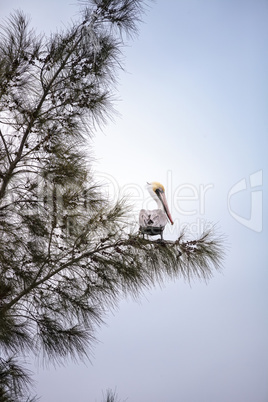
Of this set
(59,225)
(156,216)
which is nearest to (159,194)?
(156,216)

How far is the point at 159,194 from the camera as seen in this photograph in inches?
64.2

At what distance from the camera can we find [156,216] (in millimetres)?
1545

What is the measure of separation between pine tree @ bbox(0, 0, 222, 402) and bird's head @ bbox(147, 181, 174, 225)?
115 millimetres

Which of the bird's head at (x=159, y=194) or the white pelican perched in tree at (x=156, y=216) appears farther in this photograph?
the bird's head at (x=159, y=194)

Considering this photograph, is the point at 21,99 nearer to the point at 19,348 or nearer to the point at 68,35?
the point at 68,35

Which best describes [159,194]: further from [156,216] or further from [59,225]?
[59,225]

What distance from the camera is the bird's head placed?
5.32ft

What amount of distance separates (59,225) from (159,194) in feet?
1.01

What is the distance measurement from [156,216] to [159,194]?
0.11 metres

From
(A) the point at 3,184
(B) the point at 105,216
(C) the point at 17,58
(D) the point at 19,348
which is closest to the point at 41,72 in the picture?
(C) the point at 17,58

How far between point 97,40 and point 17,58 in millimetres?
241

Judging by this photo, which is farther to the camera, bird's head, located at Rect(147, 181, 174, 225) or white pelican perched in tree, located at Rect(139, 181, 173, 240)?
bird's head, located at Rect(147, 181, 174, 225)

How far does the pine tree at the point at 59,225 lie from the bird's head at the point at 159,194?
12 centimetres

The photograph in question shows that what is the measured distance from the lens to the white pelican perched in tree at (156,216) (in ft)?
4.98
